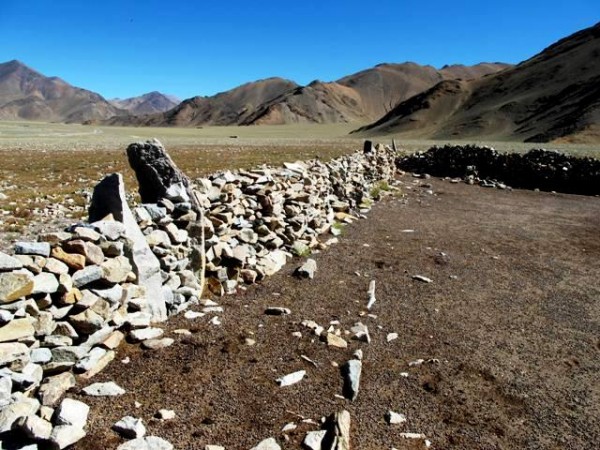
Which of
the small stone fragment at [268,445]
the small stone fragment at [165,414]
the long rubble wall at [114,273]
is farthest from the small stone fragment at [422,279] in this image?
the small stone fragment at [165,414]

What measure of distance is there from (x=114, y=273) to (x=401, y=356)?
12.0 ft

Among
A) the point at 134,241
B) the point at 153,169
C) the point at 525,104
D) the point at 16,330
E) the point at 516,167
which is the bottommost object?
the point at 16,330

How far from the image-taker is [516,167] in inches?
915

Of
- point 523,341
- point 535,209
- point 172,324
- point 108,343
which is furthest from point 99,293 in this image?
point 535,209

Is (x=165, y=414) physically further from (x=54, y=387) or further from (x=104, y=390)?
(x=54, y=387)

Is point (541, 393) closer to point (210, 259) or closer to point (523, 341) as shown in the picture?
point (523, 341)

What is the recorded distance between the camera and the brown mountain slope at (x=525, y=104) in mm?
77000

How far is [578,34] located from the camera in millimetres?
131625

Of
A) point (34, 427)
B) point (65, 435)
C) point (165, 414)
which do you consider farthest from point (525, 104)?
point (34, 427)

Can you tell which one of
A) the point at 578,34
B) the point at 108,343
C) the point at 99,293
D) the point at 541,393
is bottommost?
the point at 541,393

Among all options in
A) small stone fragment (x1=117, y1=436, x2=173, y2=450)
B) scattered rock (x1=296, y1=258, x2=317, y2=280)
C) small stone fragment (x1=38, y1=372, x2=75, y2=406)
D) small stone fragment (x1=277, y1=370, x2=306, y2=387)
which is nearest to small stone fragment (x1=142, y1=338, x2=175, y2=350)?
small stone fragment (x1=38, y1=372, x2=75, y2=406)

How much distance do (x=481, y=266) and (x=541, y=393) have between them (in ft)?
15.5

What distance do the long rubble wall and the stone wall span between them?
15849 millimetres

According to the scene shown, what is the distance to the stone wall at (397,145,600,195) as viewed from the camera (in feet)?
69.4
